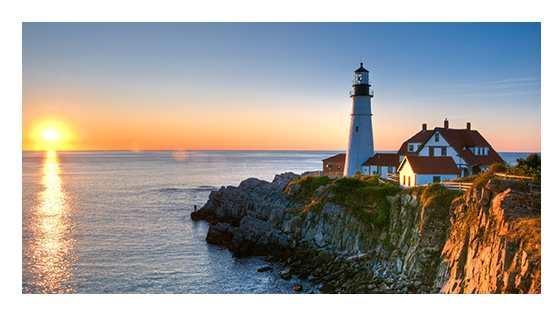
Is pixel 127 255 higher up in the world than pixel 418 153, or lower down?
lower down

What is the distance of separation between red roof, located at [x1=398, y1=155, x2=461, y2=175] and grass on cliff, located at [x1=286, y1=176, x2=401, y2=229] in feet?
6.16

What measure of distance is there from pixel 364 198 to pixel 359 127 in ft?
40.1

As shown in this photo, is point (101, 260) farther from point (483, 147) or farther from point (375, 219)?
point (483, 147)

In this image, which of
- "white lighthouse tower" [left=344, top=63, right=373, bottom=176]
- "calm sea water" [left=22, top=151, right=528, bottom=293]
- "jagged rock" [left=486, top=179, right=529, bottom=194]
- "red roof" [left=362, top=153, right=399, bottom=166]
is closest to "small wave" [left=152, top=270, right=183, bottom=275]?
"calm sea water" [left=22, top=151, right=528, bottom=293]

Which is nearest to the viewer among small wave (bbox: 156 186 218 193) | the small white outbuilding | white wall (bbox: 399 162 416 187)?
the small white outbuilding

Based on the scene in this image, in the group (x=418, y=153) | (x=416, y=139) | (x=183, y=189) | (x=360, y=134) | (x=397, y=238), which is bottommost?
(x=183, y=189)

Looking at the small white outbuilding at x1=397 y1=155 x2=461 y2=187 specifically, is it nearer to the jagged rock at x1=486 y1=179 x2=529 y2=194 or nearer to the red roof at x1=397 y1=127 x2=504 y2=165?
the red roof at x1=397 y1=127 x2=504 y2=165

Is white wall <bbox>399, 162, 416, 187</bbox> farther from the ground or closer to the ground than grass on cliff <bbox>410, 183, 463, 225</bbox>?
farther from the ground

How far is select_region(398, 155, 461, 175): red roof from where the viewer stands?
81.1 feet

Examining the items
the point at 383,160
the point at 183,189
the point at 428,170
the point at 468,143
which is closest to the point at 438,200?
the point at 428,170

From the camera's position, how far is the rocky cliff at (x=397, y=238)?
13258mm

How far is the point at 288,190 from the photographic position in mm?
A: 37188

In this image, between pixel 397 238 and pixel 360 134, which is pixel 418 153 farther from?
pixel 397 238

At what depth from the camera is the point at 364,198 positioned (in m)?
25.8
